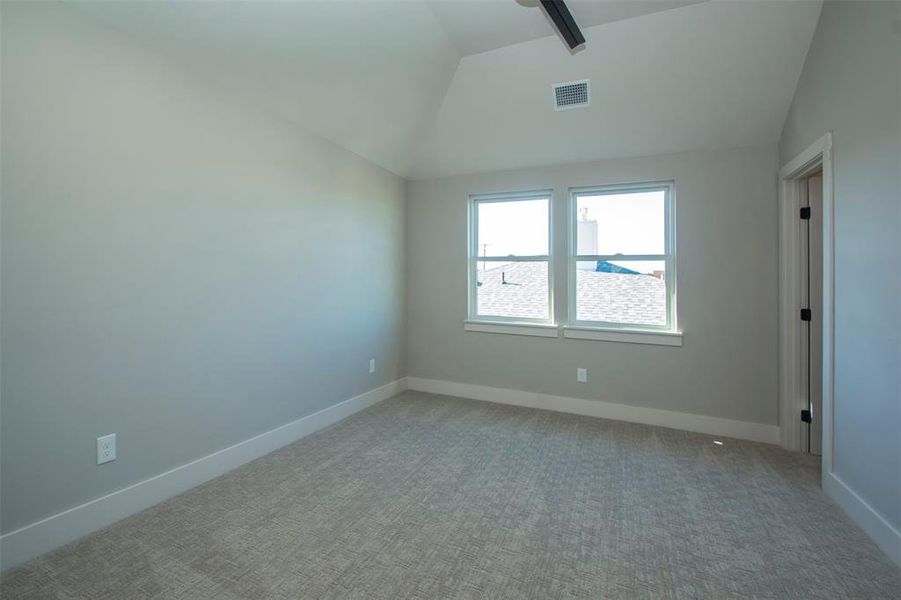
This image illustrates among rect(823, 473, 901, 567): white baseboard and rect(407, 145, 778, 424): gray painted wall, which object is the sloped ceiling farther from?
rect(823, 473, 901, 567): white baseboard

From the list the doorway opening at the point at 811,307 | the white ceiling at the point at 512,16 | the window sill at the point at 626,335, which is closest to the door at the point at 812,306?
the doorway opening at the point at 811,307

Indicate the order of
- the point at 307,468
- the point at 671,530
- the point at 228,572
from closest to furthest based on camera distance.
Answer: the point at 228,572
the point at 671,530
the point at 307,468

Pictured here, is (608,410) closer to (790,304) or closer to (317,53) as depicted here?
(790,304)

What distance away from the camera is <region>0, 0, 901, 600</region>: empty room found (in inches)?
67.1

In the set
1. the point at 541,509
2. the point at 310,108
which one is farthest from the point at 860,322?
the point at 310,108

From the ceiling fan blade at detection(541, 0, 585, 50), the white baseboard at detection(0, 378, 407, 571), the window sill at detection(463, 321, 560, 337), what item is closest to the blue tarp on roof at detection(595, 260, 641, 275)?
the window sill at detection(463, 321, 560, 337)

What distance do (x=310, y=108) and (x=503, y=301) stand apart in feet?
8.07

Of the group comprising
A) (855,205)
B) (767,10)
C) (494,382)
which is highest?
(767,10)

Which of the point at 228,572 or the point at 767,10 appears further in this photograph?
the point at 767,10

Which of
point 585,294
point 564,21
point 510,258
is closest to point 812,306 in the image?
point 585,294

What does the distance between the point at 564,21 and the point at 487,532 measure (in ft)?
8.97

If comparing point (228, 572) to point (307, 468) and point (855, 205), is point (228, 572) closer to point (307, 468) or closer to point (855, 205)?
point (307, 468)

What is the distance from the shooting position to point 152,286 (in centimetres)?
212

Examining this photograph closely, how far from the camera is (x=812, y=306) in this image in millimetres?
2791
